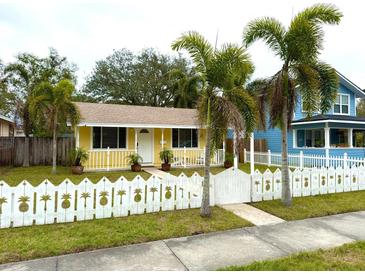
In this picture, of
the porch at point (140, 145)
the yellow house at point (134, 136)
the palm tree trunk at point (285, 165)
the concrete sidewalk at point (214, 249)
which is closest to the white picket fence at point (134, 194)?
the palm tree trunk at point (285, 165)

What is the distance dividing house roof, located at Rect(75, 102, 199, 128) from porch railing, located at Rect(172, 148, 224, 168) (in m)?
1.66

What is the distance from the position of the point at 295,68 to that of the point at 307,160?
9314 mm

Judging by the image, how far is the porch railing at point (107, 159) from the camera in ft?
40.7

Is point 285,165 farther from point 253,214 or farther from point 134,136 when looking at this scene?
point 134,136

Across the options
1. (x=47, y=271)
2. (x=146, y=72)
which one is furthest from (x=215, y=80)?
(x=146, y=72)

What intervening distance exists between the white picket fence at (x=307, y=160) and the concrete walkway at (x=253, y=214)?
23.2 ft

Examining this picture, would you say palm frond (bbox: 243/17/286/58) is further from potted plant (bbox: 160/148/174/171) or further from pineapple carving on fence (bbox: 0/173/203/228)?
potted plant (bbox: 160/148/174/171)

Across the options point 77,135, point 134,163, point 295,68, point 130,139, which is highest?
point 295,68

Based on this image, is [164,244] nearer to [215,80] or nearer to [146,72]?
[215,80]

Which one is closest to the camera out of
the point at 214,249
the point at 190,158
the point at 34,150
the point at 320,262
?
the point at 320,262

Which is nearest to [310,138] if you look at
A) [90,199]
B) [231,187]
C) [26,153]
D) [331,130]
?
[331,130]

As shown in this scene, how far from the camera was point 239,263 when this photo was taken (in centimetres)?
335

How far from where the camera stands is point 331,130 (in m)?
17.2

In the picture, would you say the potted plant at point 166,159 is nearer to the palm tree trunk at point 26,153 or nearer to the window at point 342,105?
the palm tree trunk at point 26,153
